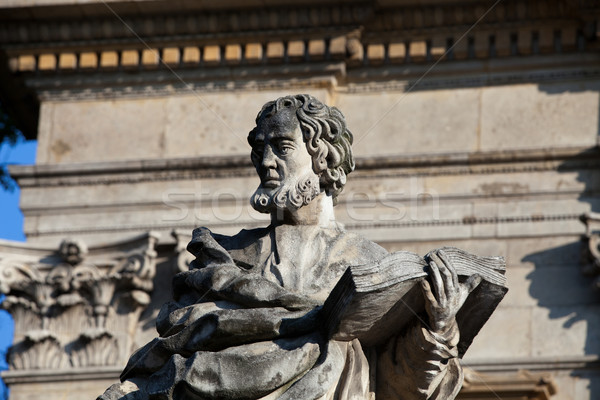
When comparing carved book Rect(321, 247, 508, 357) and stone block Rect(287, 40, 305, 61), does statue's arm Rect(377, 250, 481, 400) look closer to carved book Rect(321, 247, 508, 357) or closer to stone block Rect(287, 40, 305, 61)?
carved book Rect(321, 247, 508, 357)

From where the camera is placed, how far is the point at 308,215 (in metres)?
8.67

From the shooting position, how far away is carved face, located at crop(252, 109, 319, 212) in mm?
8633

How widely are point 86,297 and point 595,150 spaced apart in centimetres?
430

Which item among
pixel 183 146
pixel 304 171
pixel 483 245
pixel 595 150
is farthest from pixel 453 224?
pixel 304 171

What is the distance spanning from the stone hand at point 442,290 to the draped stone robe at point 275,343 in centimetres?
14

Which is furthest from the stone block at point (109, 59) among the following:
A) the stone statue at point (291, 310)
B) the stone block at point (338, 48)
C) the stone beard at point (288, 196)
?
the stone beard at point (288, 196)

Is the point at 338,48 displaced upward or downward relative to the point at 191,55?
downward

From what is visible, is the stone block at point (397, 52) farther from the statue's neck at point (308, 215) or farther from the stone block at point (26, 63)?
the statue's neck at point (308, 215)

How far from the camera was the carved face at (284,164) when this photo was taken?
8.63 meters

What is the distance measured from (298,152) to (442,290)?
1160 mm

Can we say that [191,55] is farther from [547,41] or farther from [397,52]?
[547,41]

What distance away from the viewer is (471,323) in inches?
325

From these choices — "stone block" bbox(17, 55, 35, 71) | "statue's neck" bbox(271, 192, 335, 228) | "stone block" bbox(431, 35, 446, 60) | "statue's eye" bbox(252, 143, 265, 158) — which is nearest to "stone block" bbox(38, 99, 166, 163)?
"stone block" bbox(17, 55, 35, 71)

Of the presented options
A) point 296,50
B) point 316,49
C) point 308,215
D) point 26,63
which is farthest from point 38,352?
point 308,215
